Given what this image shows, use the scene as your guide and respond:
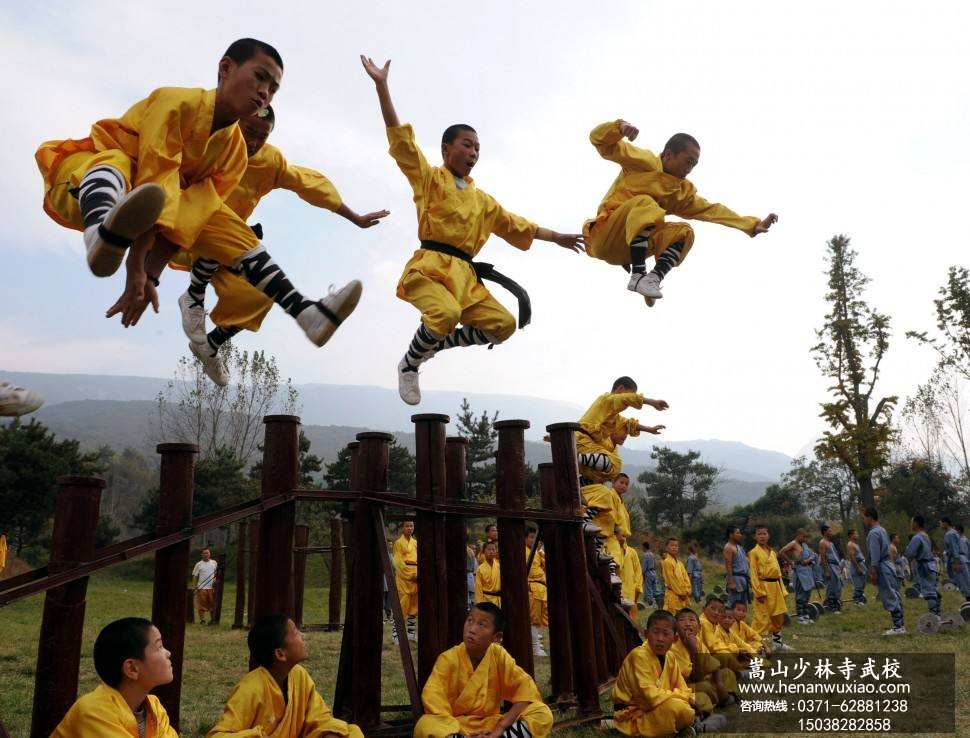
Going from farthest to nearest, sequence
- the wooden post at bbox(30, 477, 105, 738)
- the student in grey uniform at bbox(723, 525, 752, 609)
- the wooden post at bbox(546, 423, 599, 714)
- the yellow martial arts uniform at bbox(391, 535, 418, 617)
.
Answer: the student in grey uniform at bbox(723, 525, 752, 609) < the yellow martial arts uniform at bbox(391, 535, 418, 617) < the wooden post at bbox(546, 423, 599, 714) < the wooden post at bbox(30, 477, 105, 738)

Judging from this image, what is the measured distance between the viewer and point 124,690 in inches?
137

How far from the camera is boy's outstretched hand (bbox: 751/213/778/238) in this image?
7.15 metres

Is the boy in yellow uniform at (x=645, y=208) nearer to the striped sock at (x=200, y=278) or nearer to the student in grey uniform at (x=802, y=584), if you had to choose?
the striped sock at (x=200, y=278)

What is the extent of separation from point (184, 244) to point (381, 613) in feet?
8.95

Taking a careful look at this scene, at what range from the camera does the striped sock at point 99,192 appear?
11.4 feet

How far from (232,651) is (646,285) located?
6.69m

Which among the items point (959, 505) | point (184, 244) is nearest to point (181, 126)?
point (184, 244)

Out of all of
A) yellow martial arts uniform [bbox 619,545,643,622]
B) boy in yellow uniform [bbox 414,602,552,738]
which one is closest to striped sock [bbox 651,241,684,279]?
boy in yellow uniform [bbox 414,602,552,738]

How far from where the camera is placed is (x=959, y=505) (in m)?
33.8

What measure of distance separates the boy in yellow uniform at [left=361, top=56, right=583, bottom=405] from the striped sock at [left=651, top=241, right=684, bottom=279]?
4.89 feet

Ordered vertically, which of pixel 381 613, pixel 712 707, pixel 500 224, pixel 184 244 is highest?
pixel 500 224

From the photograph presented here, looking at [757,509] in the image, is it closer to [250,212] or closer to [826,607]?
[826,607]

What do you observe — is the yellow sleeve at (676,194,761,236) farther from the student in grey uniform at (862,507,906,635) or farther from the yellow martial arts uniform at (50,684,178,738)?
the student in grey uniform at (862,507,906,635)

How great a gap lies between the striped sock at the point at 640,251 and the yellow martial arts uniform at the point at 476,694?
3.27 m
